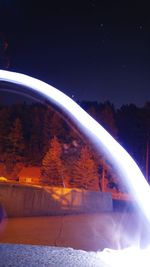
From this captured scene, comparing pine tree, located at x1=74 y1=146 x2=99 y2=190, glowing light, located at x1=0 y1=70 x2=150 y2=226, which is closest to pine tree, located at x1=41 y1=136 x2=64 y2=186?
pine tree, located at x1=74 y1=146 x2=99 y2=190

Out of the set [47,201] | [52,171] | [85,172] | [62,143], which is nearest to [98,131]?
[47,201]

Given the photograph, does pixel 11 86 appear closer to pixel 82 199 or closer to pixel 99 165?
pixel 82 199

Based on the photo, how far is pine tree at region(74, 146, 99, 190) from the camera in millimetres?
49875

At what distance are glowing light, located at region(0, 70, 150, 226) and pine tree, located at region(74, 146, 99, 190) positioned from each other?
37697 mm

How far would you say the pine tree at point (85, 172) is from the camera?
49875mm

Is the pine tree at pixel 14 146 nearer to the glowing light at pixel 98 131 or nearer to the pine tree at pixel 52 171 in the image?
the pine tree at pixel 52 171

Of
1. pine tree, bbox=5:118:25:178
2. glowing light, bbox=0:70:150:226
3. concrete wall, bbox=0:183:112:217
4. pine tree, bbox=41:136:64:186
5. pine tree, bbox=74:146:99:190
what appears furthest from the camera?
pine tree, bbox=5:118:25:178

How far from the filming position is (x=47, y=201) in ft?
78.3

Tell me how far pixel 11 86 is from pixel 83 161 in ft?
125

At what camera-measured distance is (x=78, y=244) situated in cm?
1226

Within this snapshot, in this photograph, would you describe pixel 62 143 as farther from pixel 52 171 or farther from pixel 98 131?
pixel 98 131

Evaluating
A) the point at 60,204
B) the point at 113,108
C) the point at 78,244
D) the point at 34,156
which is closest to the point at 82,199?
the point at 60,204

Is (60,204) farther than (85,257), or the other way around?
(60,204)

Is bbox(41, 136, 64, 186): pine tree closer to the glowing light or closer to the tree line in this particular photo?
the tree line
